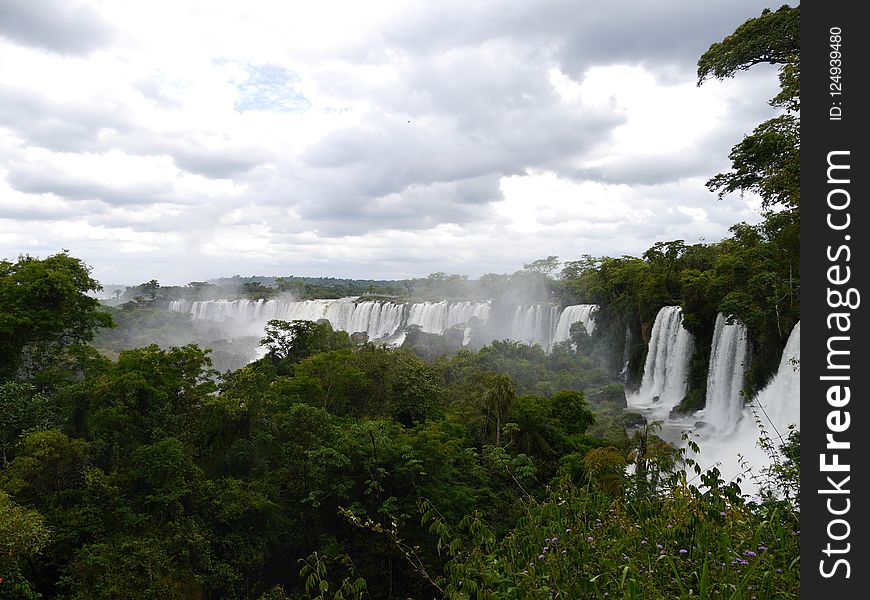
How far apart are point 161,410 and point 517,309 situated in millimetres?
35289

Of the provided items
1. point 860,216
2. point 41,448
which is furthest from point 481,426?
point 860,216

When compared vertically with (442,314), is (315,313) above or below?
below

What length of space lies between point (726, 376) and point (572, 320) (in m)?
17.6

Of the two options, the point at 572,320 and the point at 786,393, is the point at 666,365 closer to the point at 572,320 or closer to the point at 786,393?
the point at 572,320

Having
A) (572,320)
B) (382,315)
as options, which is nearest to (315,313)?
(382,315)

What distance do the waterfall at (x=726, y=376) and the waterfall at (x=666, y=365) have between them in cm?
412

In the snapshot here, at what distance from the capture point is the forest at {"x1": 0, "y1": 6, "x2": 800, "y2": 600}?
12.9ft

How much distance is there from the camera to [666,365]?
31516mm

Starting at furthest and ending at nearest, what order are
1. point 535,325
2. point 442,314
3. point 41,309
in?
point 442,314, point 535,325, point 41,309

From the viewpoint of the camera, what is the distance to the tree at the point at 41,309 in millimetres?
17438

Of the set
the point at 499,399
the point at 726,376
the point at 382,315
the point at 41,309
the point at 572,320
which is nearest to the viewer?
the point at 499,399

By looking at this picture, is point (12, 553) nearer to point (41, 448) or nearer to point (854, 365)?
point (41, 448)

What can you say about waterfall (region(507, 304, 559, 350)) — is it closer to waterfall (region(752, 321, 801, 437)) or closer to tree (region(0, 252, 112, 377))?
waterfall (region(752, 321, 801, 437))

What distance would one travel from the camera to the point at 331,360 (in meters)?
20.1
